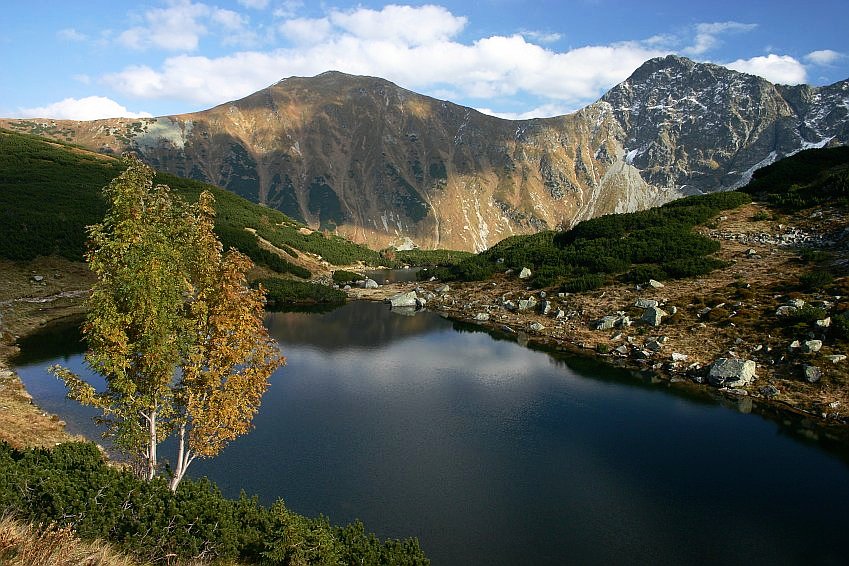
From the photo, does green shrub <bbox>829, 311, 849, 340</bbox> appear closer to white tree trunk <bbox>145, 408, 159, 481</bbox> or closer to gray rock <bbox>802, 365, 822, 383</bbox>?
gray rock <bbox>802, 365, 822, 383</bbox>

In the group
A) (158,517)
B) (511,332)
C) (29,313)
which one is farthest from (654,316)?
(29,313)

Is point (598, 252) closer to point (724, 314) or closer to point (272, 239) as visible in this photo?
point (724, 314)

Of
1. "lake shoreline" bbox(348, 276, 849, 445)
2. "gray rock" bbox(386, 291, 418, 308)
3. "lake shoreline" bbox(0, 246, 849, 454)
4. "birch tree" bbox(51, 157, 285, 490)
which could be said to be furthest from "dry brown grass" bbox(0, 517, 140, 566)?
"gray rock" bbox(386, 291, 418, 308)

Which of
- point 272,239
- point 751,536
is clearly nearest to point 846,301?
point 751,536

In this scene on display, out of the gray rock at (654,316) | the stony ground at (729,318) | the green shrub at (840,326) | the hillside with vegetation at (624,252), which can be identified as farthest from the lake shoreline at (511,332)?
the green shrub at (840,326)

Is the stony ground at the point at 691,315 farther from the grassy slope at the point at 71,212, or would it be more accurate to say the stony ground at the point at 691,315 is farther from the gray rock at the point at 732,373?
the grassy slope at the point at 71,212

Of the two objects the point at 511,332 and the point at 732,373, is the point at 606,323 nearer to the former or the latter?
the point at 511,332
